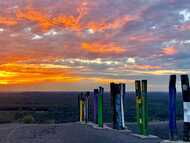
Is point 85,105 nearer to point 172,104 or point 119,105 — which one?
point 119,105

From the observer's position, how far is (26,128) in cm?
3070

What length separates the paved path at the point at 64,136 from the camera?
23.6 m

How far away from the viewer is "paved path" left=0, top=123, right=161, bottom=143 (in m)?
23.6

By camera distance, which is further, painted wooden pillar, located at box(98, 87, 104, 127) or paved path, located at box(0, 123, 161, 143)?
painted wooden pillar, located at box(98, 87, 104, 127)

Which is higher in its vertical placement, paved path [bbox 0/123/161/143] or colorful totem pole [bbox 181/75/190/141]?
colorful totem pole [bbox 181/75/190/141]

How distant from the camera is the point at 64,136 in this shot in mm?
26031

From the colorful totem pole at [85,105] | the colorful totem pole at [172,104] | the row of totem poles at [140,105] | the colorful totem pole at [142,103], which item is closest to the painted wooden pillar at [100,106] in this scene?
the row of totem poles at [140,105]

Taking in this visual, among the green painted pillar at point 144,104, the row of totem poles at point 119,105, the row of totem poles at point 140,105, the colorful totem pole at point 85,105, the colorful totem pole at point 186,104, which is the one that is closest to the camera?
the colorful totem pole at point 186,104

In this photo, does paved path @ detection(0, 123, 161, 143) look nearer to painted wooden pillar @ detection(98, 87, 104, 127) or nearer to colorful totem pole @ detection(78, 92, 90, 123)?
painted wooden pillar @ detection(98, 87, 104, 127)

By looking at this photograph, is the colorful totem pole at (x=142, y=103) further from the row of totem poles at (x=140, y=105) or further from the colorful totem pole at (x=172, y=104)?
the colorful totem pole at (x=172, y=104)

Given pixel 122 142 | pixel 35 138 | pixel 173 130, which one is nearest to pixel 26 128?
pixel 35 138

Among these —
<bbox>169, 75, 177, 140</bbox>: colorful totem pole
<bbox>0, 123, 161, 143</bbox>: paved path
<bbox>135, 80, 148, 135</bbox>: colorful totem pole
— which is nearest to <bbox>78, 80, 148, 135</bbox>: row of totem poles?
<bbox>135, 80, 148, 135</bbox>: colorful totem pole

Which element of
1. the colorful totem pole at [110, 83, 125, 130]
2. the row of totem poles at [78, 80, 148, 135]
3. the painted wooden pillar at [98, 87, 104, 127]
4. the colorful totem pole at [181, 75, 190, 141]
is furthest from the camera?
the painted wooden pillar at [98, 87, 104, 127]

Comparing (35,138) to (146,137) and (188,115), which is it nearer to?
(146,137)
